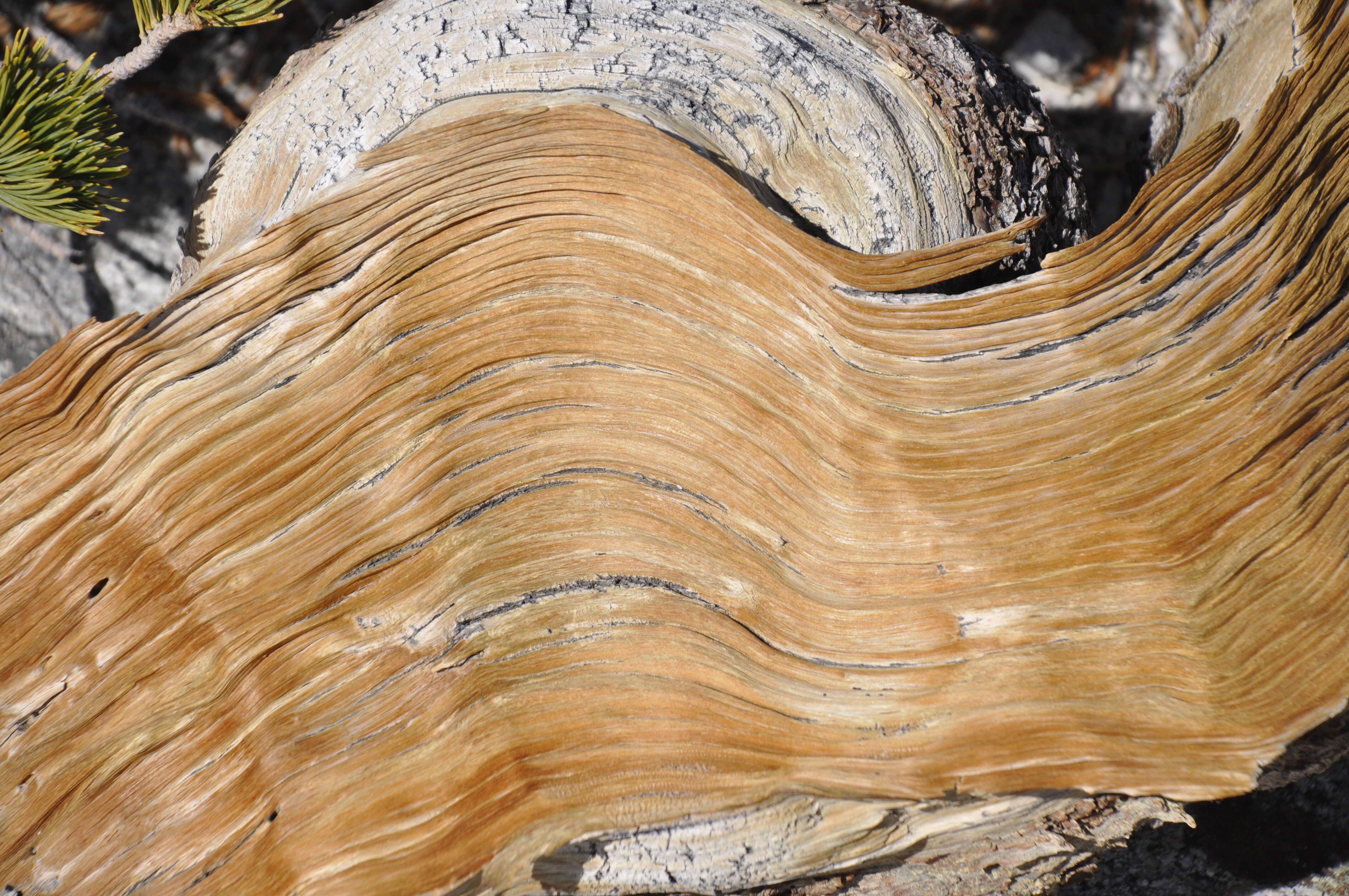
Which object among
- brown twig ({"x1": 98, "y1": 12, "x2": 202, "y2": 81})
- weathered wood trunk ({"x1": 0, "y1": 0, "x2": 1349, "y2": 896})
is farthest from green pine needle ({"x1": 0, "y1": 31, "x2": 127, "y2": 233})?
weathered wood trunk ({"x1": 0, "y1": 0, "x2": 1349, "y2": 896})

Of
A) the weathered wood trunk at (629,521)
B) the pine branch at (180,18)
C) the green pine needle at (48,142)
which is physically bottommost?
the weathered wood trunk at (629,521)

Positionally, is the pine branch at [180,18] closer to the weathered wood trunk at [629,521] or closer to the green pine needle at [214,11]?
the green pine needle at [214,11]

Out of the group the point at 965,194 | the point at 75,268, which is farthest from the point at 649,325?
the point at 75,268

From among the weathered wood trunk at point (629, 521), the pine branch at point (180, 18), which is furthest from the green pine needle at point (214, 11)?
the weathered wood trunk at point (629, 521)

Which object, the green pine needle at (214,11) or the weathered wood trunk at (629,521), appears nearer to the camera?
the weathered wood trunk at (629,521)

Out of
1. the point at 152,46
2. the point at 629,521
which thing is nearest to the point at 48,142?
the point at 152,46
